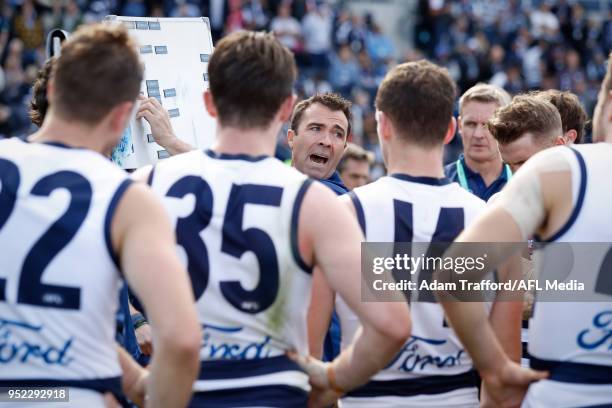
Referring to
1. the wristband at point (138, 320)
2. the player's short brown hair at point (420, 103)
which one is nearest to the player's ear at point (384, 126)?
the player's short brown hair at point (420, 103)

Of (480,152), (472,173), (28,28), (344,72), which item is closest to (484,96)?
(480,152)

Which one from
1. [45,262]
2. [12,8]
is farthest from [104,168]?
[12,8]

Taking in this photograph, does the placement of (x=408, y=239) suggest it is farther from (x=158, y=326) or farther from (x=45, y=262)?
(x=45, y=262)

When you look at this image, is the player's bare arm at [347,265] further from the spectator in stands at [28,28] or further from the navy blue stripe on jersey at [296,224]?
the spectator in stands at [28,28]

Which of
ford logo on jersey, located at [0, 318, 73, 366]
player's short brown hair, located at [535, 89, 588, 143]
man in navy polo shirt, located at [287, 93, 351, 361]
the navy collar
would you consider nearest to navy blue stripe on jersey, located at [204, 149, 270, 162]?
ford logo on jersey, located at [0, 318, 73, 366]

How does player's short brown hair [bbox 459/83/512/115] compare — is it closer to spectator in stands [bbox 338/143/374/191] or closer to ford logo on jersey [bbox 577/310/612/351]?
spectator in stands [bbox 338/143/374/191]

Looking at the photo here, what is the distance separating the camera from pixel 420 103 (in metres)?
3.68

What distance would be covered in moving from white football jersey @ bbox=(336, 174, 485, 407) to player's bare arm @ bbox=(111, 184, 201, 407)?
3.20 feet

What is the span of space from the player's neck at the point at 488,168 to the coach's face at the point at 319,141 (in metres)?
1.15

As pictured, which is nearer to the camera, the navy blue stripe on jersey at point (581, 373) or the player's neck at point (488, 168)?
the navy blue stripe on jersey at point (581, 373)

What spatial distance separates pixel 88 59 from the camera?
125 inches

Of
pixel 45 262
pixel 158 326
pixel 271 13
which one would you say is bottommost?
pixel 158 326

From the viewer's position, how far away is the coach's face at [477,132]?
21.6ft

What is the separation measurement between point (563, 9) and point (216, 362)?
→ 2352 centimetres
